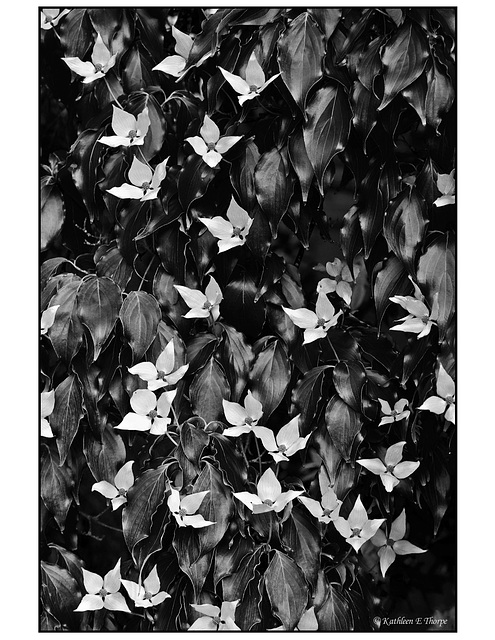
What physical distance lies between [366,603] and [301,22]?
900mm

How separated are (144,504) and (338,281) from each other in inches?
18.1

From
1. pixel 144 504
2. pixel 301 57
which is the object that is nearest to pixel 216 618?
pixel 144 504

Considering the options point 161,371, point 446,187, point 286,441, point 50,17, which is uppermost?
point 50,17

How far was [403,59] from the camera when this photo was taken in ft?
3.04

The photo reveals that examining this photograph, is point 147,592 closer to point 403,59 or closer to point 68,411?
point 68,411

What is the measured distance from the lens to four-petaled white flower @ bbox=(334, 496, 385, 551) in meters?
1.00

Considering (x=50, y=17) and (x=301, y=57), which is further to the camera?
(x=50, y=17)

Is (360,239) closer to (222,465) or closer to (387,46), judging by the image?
(387,46)

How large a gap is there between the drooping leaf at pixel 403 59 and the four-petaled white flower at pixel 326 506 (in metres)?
0.58

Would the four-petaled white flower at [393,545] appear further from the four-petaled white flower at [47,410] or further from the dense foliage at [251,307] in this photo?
the four-petaled white flower at [47,410]

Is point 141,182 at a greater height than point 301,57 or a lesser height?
lesser

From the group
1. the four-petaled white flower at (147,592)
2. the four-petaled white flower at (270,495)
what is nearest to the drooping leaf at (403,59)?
the four-petaled white flower at (270,495)

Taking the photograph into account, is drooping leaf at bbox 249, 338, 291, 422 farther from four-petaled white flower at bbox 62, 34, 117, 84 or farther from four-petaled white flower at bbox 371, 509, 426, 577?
four-petaled white flower at bbox 62, 34, 117, 84

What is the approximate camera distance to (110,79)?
102cm
